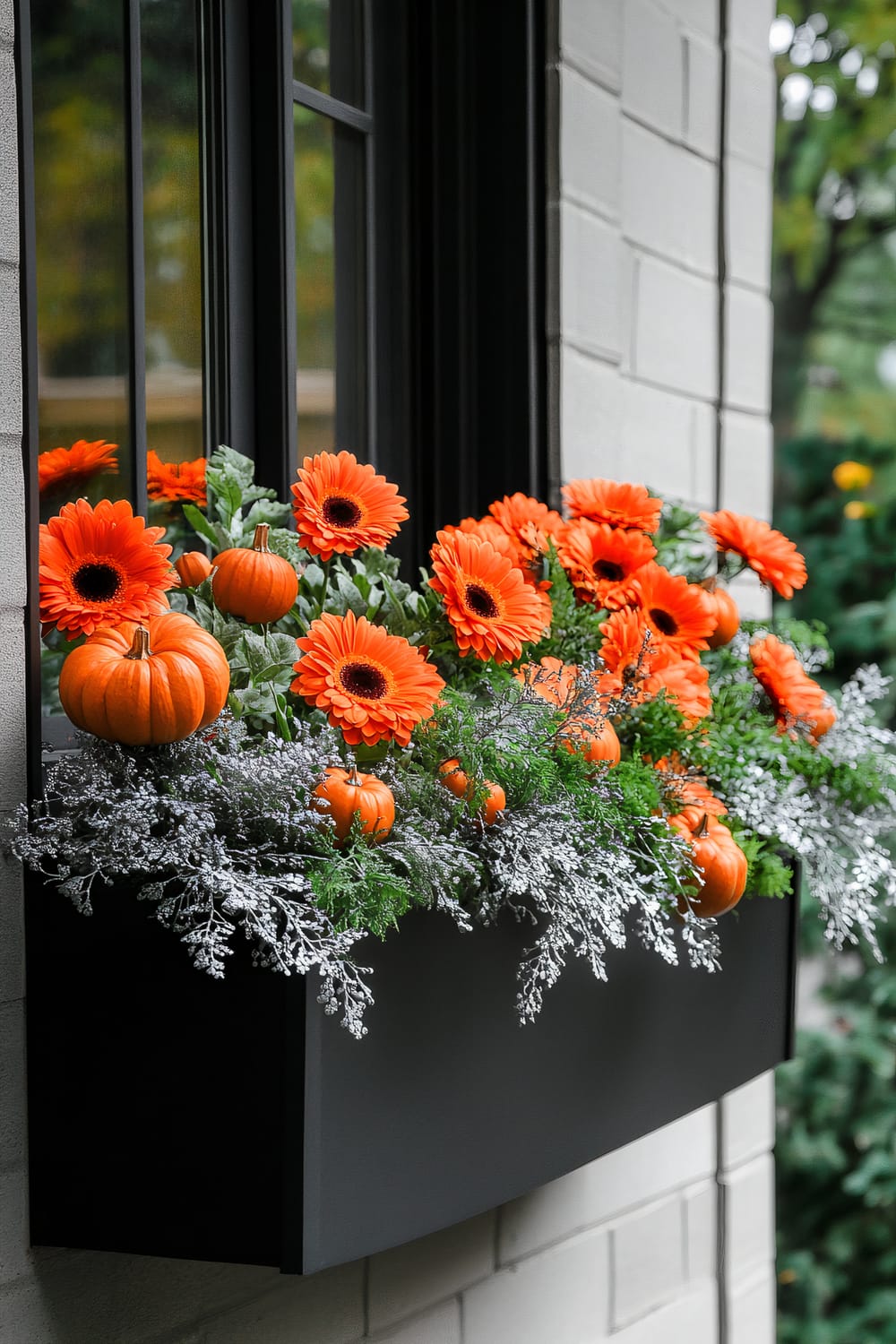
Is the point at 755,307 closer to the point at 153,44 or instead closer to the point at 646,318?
the point at 646,318

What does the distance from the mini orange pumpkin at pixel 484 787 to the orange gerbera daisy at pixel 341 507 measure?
0.76 ft

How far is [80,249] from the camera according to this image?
1327 mm

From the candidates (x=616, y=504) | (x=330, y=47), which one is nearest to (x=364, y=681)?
(x=616, y=504)

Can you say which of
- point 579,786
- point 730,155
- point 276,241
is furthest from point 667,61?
point 579,786

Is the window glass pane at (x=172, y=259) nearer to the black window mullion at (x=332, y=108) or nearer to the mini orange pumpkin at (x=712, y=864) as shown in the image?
the black window mullion at (x=332, y=108)

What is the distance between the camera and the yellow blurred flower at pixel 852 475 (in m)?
3.77

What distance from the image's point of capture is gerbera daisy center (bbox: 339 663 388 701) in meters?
1.11

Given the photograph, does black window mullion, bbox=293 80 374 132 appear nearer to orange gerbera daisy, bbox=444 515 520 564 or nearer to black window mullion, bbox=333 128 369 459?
black window mullion, bbox=333 128 369 459

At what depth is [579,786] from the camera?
3.97ft

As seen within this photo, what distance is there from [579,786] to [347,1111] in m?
0.37

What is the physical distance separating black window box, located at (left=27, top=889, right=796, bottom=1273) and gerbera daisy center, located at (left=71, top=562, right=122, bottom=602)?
0.26 metres

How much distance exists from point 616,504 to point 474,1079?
0.73 meters

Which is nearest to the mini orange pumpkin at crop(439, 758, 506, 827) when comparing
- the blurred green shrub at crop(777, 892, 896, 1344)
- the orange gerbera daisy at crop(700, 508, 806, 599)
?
the orange gerbera daisy at crop(700, 508, 806, 599)

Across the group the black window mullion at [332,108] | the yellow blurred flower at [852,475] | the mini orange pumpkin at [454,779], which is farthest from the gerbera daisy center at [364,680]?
the yellow blurred flower at [852,475]
